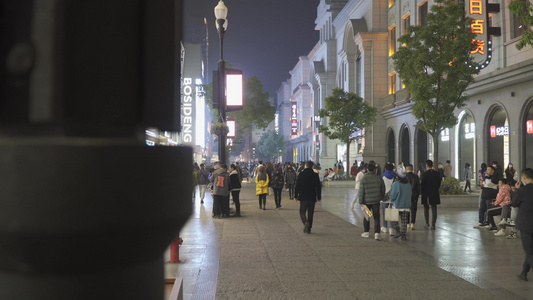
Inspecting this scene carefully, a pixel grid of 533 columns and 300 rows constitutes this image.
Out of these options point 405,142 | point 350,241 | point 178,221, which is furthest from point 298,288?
point 405,142

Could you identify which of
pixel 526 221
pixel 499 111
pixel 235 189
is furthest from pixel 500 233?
pixel 499 111

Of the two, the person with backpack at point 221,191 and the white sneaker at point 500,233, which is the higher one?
the person with backpack at point 221,191

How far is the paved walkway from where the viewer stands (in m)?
7.58

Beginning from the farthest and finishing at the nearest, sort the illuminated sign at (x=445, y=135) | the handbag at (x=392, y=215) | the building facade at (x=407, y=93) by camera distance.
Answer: the illuminated sign at (x=445, y=135)
the building facade at (x=407, y=93)
the handbag at (x=392, y=215)

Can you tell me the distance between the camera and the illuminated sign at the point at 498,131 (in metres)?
27.3

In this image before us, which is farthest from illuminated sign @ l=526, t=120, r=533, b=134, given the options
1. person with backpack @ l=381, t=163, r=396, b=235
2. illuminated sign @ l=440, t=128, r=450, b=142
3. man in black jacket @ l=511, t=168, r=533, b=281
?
man in black jacket @ l=511, t=168, r=533, b=281

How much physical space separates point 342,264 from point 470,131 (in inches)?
968

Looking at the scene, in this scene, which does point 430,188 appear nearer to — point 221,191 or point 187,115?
point 221,191

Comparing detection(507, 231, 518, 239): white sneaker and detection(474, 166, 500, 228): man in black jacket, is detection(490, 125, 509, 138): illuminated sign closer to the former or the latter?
detection(474, 166, 500, 228): man in black jacket

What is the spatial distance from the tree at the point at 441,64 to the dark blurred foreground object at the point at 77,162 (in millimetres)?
23346

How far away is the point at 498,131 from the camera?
92.0ft

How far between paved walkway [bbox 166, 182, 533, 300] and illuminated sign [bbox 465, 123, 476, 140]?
54.5 feet

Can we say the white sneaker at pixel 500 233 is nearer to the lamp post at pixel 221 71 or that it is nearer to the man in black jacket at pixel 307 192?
the man in black jacket at pixel 307 192

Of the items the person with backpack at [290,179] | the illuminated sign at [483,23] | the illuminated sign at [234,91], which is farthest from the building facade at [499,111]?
the illuminated sign at [234,91]
